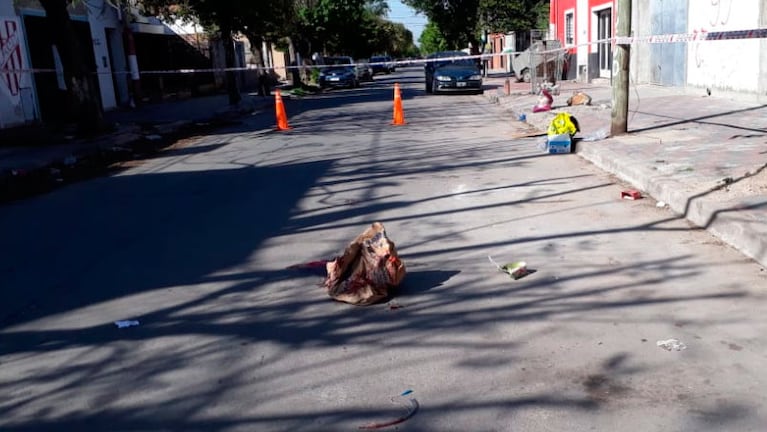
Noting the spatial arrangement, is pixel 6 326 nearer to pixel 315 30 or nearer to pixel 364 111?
pixel 364 111

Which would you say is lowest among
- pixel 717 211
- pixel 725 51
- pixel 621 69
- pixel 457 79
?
pixel 717 211

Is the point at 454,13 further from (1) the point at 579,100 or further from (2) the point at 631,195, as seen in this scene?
(2) the point at 631,195

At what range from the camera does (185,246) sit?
695 centimetres

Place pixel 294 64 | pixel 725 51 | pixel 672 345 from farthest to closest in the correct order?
pixel 294 64 → pixel 725 51 → pixel 672 345

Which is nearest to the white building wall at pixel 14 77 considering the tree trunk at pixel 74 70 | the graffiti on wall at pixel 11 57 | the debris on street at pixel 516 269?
the graffiti on wall at pixel 11 57

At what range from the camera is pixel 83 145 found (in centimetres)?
1566

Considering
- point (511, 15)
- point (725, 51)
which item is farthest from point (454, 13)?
point (725, 51)

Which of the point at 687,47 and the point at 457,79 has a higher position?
the point at 687,47

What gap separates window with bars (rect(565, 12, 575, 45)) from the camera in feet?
102

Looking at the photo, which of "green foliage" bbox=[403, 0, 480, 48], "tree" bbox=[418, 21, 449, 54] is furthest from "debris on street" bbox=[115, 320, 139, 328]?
"tree" bbox=[418, 21, 449, 54]

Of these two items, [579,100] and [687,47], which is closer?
[687,47]

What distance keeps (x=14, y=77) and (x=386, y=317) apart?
18.7 metres

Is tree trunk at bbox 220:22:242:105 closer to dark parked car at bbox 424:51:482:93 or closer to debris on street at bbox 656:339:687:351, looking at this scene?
dark parked car at bbox 424:51:482:93

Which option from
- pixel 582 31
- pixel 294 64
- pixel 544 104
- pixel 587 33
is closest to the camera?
pixel 544 104
